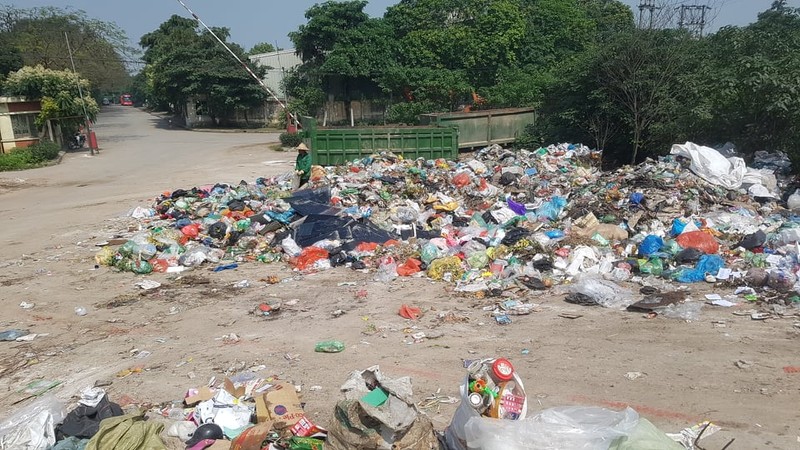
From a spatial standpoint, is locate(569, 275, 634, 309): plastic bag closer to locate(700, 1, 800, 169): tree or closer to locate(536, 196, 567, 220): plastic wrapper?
locate(536, 196, 567, 220): plastic wrapper

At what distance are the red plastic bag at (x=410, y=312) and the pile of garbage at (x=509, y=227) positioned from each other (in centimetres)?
77

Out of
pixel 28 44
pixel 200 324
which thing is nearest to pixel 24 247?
pixel 200 324

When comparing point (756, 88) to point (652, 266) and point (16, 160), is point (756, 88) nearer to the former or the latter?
point (652, 266)

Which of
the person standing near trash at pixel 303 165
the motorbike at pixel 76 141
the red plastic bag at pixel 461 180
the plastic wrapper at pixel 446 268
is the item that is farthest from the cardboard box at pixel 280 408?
the motorbike at pixel 76 141

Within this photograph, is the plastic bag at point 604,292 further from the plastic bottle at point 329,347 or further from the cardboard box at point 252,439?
the cardboard box at point 252,439

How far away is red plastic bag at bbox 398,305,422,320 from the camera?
570 cm

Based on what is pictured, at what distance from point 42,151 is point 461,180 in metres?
15.7

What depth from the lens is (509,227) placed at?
26.8 feet

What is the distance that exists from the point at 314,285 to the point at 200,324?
1479 mm

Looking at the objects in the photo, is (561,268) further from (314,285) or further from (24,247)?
(24,247)

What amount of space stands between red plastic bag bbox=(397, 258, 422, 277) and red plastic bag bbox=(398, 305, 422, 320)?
1135mm

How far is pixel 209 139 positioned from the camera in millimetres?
27953

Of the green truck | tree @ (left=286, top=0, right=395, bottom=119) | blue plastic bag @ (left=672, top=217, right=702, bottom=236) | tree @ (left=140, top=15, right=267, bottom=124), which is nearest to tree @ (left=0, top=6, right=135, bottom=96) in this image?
tree @ (left=140, top=15, right=267, bottom=124)

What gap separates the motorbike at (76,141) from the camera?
77.4 ft
